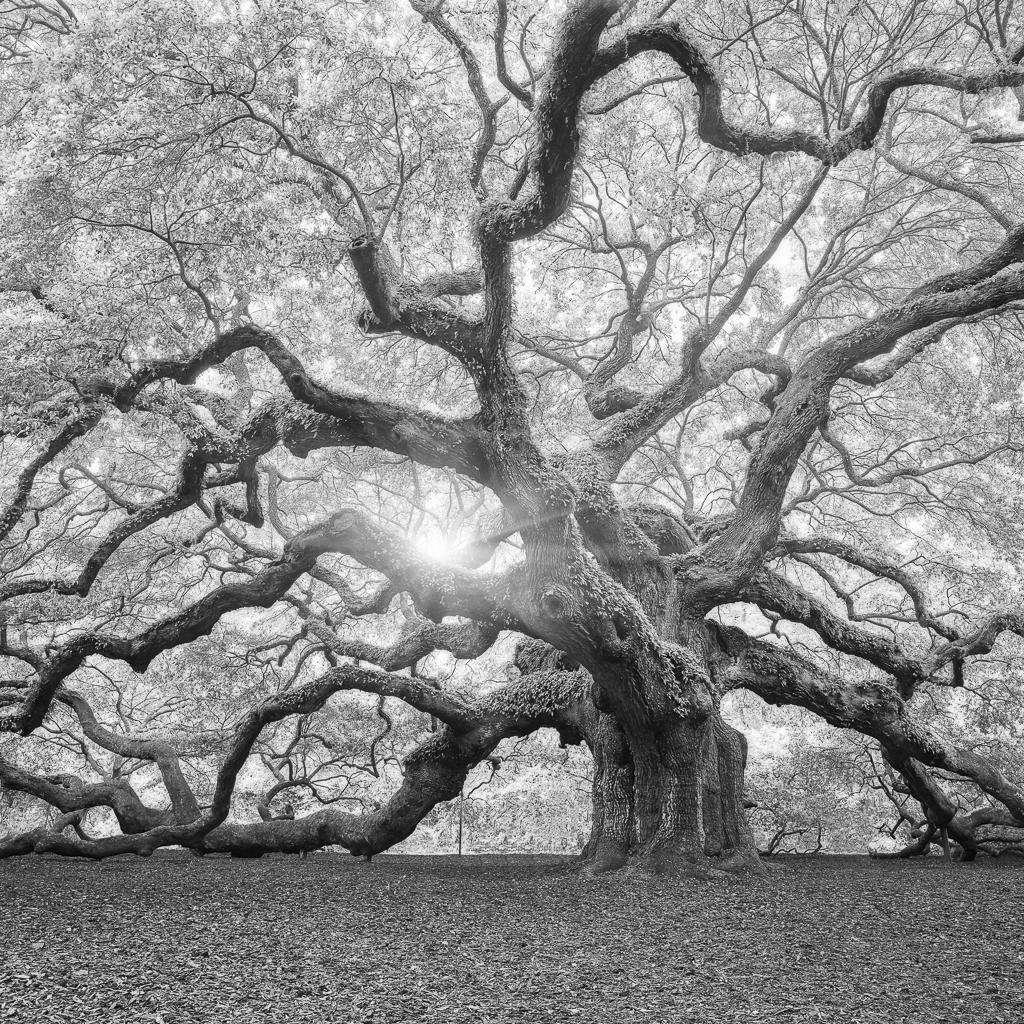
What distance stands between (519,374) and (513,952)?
21.9ft

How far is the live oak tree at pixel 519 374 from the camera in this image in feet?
17.9

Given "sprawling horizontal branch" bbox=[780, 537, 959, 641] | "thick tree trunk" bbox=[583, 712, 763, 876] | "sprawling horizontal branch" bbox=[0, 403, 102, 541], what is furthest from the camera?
"sprawling horizontal branch" bbox=[780, 537, 959, 641]

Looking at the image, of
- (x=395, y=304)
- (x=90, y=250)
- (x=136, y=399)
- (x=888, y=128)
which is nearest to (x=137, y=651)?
(x=136, y=399)

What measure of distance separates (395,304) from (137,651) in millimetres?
4587

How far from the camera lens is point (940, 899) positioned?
5266mm

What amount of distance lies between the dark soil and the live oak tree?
1.74 m

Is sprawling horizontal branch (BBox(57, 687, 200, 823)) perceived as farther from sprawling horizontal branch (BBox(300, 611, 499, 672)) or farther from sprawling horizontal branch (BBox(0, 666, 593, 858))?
sprawling horizontal branch (BBox(300, 611, 499, 672))

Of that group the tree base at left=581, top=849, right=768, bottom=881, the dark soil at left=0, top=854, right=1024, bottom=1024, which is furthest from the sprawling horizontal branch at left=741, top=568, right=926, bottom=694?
the dark soil at left=0, top=854, right=1024, bottom=1024

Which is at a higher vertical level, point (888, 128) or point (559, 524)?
point (888, 128)

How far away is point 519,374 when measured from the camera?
9195 millimetres

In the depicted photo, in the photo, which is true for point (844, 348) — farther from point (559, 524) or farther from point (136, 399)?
point (136, 399)

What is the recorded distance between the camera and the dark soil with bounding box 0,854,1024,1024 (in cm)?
279

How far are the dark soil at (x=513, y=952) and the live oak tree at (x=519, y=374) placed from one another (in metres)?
1.74

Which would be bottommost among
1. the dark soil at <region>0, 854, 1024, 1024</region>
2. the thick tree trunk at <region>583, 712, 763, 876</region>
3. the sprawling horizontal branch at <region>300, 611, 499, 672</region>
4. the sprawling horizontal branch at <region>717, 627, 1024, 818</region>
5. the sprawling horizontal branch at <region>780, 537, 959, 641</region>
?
the dark soil at <region>0, 854, 1024, 1024</region>
